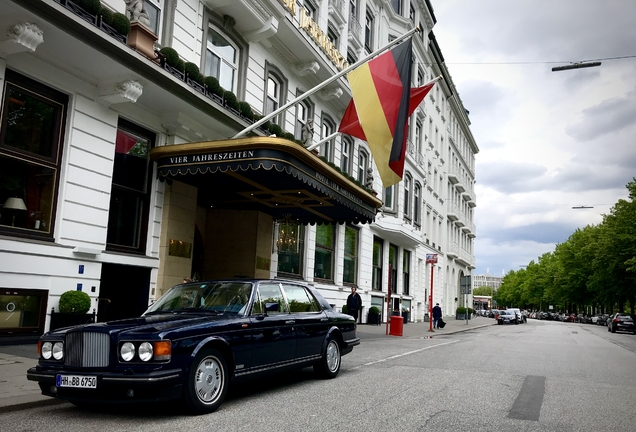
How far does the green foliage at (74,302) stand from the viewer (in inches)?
425

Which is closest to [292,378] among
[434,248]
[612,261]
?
[434,248]

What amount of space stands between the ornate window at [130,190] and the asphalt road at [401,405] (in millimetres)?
5881

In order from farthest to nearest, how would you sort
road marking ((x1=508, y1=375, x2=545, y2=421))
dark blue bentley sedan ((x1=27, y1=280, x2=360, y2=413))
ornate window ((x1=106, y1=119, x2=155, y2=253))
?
1. ornate window ((x1=106, y1=119, x2=155, y2=253))
2. road marking ((x1=508, y1=375, x2=545, y2=421))
3. dark blue bentley sedan ((x1=27, y1=280, x2=360, y2=413))

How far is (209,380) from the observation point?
6273 mm

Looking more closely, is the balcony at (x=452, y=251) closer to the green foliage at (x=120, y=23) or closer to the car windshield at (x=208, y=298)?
the green foliage at (x=120, y=23)

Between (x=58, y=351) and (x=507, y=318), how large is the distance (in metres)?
48.4

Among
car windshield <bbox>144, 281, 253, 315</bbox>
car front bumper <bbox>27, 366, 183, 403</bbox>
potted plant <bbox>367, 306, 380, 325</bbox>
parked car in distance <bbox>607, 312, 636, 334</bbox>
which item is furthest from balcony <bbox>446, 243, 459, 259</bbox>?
car front bumper <bbox>27, 366, 183, 403</bbox>

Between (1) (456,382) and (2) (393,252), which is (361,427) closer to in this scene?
(1) (456,382)

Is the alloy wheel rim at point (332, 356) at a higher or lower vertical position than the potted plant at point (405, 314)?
higher

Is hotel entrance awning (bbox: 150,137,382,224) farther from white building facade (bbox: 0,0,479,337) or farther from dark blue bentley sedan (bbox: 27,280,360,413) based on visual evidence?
dark blue bentley sedan (bbox: 27,280,360,413)

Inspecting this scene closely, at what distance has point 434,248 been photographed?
1769 inches

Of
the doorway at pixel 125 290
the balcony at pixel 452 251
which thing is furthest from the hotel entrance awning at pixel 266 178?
the balcony at pixel 452 251

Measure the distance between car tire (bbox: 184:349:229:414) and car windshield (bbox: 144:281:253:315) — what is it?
90 cm

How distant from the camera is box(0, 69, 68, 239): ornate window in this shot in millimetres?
10156
